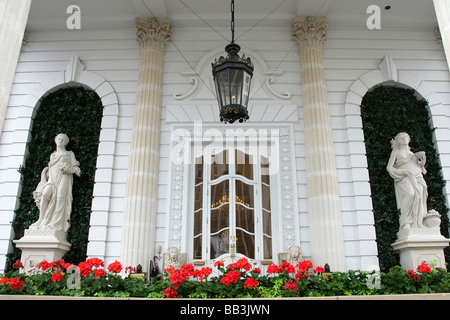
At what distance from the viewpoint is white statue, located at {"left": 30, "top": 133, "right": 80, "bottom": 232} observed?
7969 mm

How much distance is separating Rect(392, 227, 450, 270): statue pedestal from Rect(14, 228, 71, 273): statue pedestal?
704cm

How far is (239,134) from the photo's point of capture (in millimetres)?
8938

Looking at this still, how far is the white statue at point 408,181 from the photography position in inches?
311

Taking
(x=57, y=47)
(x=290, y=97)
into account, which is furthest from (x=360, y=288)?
(x=57, y=47)

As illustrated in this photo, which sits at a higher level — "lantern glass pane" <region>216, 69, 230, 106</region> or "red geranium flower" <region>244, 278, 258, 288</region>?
"lantern glass pane" <region>216, 69, 230, 106</region>

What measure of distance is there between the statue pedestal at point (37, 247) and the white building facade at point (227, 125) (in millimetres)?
753

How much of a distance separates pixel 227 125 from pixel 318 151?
2182mm

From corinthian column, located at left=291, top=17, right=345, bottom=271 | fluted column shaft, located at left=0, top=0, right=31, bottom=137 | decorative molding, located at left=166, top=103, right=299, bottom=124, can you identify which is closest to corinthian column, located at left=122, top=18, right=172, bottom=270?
decorative molding, located at left=166, top=103, right=299, bottom=124

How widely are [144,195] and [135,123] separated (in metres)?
1.75

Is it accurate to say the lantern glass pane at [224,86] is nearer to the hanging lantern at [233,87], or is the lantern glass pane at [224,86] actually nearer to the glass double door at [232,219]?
the hanging lantern at [233,87]

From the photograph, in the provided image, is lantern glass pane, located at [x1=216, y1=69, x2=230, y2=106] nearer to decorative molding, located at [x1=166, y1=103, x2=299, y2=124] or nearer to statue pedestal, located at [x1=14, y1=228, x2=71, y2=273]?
decorative molding, located at [x1=166, y1=103, x2=299, y2=124]

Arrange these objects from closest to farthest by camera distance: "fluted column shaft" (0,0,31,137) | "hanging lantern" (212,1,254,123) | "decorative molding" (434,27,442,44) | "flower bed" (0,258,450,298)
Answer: "fluted column shaft" (0,0,31,137) < "flower bed" (0,258,450,298) < "hanging lantern" (212,1,254,123) < "decorative molding" (434,27,442,44)

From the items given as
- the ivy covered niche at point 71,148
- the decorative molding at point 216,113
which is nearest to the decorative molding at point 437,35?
the decorative molding at point 216,113
